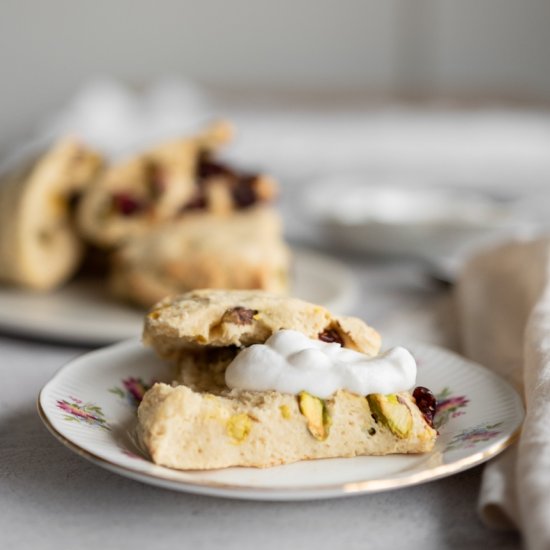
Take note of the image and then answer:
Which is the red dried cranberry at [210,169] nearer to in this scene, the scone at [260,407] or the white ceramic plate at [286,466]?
the white ceramic plate at [286,466]

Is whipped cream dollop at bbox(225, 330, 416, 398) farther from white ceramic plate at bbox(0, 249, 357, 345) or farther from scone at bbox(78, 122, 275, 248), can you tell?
scone at bbox(78, 122, 275, 248)

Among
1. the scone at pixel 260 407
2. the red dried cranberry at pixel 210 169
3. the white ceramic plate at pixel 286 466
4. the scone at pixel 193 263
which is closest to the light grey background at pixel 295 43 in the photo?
the red dried cranberry at pixel 210 169

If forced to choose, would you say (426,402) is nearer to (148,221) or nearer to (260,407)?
(260,407)

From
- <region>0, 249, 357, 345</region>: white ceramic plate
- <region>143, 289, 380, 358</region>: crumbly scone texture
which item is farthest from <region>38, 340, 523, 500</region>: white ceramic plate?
<region>0, 249, 357, 345</region>: white ceramic plate

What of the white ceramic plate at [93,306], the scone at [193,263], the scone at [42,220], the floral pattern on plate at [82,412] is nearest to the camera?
the floral pattern on plate at [82,412]

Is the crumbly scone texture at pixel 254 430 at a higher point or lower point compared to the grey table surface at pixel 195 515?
higher

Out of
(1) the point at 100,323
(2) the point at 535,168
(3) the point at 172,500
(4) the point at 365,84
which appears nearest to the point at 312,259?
(1) the point at 100,323
